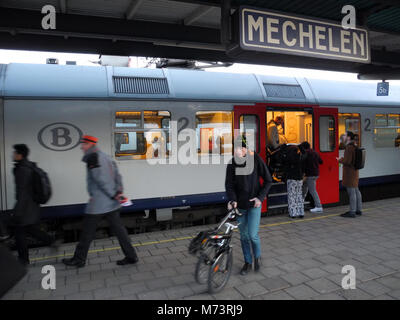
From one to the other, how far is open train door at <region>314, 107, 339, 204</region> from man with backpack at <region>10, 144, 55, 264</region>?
6.26 meters

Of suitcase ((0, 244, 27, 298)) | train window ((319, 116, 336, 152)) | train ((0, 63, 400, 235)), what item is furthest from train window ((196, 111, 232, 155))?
suitcase ((0, 244, 27, 298))

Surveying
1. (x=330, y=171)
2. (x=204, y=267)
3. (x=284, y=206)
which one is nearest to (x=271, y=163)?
(x=284, y=206)

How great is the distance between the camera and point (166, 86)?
652 cm

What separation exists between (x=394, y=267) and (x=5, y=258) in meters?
4.95

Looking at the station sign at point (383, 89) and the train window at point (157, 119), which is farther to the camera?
the station sign at point (383, 89)

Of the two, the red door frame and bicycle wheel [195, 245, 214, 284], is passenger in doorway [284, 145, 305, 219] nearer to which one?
the red door frame

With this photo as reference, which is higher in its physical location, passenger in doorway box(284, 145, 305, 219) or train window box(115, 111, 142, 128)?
train window box(115, 111, 142, 128)

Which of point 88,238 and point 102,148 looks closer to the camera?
point 88,238

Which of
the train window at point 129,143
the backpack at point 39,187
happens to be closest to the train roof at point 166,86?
the train window at point 129,143

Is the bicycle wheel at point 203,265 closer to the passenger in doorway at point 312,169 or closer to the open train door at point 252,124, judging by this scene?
the open train door at point 252,124

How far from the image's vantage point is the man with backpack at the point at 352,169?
728 centimetres

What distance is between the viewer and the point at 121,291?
4020mm

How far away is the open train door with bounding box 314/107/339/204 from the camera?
812 centimetres
